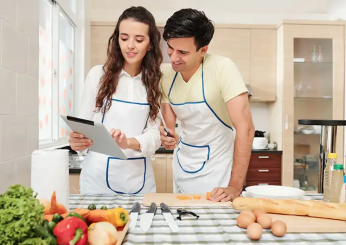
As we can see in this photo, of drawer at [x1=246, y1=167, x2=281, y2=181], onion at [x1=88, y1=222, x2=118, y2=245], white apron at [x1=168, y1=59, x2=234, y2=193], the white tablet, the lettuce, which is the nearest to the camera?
the lettuce

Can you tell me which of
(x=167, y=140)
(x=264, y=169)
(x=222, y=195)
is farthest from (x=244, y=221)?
(x=264, y=169)

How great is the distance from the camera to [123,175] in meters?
1.64

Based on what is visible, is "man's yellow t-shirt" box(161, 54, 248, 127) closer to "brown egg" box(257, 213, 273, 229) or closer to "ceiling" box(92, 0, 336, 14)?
"brown egg" box(257, 213, 273, 229)

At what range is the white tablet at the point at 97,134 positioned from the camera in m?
1.17

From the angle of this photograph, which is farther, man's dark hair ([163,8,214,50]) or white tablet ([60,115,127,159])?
man's dark hair ([163,8,214,50])

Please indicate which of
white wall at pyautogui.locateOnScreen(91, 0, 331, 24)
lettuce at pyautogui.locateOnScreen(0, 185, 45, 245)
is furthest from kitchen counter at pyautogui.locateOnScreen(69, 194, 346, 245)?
white wall at pyautogui.locateOnScreen(91, 0, 331, 24)

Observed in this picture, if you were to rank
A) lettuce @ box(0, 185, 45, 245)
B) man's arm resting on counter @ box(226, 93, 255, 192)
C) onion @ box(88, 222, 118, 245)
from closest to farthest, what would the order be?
lettuce @ box(0, 185, 45, 245) → onion @ box(88, 222, 118, 245) → man's arm resting on counter @ box(226, 93, 255, 192)

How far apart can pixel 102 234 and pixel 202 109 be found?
3.21ft

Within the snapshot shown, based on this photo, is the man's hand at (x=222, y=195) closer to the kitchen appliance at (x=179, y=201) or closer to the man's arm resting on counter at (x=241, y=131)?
the kitchen appliance at (x=179, y=201)

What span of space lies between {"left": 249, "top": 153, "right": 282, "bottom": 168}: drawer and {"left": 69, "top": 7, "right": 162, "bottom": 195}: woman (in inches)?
86.5

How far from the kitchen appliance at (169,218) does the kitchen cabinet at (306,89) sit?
2821 millimetres

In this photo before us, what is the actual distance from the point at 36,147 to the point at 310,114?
10.2 feet

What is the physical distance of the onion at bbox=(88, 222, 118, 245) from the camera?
0.83m

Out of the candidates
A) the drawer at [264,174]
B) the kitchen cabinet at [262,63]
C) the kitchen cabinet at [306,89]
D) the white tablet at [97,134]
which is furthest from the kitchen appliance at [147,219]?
the kitchen cabinet at [262,63]
